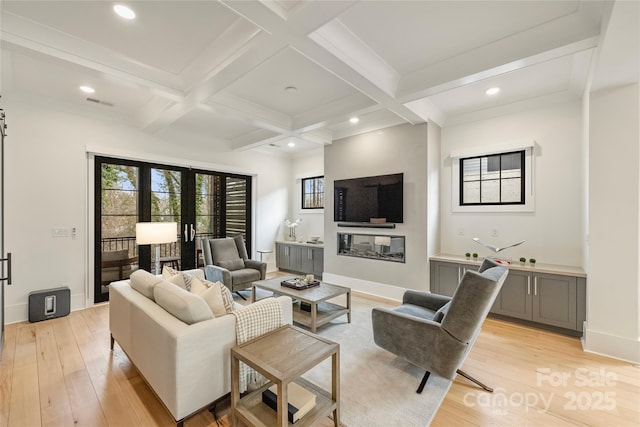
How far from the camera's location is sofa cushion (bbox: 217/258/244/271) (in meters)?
4.68

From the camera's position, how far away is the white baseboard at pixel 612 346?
255cm

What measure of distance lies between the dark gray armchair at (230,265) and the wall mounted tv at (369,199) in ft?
5.74

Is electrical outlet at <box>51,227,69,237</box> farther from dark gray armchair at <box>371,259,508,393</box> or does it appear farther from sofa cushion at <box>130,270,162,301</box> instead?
dark gray armchair at <box>371,259,508,393</box>

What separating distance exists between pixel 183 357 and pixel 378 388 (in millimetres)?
1473

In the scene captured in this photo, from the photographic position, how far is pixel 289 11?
193 centimetres

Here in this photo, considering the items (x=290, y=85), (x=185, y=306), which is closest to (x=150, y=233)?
(x=185, y=306)

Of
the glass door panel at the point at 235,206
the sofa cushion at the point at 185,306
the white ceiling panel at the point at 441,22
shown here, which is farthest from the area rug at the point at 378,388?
the glass door panel at the point at 235,206

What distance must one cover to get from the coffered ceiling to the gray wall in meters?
0.70

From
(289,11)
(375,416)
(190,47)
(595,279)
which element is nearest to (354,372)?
(375,416)

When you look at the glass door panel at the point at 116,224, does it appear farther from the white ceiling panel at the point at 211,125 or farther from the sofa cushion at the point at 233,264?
the sofa cushion at the point at 233,264

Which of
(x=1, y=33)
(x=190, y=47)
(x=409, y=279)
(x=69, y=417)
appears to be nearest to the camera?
(x=69, y=417)

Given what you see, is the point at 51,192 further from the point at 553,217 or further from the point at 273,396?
the point at 553,217

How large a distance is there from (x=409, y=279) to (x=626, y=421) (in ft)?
8.36

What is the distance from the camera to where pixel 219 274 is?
417 cm
